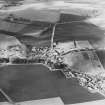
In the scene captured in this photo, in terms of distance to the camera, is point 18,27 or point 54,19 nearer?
point 18,27

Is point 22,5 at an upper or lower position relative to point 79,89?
upper

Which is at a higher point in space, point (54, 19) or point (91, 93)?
point (54, 19)

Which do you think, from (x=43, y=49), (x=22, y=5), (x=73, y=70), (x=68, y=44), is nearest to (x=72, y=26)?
(x=68, y=44)

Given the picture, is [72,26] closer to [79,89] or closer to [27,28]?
[27,28]

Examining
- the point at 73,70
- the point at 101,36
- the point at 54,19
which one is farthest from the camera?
the point at 54,19

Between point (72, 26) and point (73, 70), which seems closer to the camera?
point (73, 70)

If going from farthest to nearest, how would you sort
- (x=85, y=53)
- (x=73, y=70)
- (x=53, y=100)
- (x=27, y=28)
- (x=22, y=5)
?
(x=22, y=5), (x=27, y=28), (x=85, y=53), (x=73, y=70), (x=53, y=100)

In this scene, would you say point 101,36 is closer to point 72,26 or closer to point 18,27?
point 72,26

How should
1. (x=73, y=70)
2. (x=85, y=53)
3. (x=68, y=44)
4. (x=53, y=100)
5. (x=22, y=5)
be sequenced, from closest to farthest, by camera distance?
1. (x=53, y=100)
2. (x=73, y=70)
3. (x=85, y=53)
4. (x=68, y=44)
5. (x=22, y=5)

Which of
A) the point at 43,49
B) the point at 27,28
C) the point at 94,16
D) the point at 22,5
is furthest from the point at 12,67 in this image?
the point at 22,5
